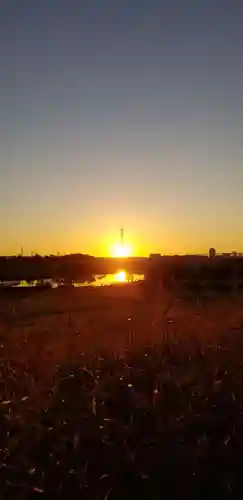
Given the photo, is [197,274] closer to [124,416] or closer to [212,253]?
[212,253]

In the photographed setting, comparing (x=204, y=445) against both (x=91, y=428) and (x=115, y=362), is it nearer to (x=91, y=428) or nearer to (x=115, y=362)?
(x=91, y=428)

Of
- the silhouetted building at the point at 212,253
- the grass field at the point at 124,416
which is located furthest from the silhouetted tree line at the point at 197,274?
the grass field at the point at 124,416

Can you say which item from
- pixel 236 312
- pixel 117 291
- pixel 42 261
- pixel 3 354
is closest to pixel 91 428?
pixel 3 354

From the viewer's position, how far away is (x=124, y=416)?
959 centimetres

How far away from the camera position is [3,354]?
14258 mm

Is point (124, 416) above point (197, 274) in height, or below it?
below

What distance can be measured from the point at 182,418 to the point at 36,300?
92.5ft

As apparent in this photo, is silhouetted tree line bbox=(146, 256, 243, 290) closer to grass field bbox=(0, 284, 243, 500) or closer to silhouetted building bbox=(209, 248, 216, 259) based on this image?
silhouetted building bbox=(209, 248, 216, 259)

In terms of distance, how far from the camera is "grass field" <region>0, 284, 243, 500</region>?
302 inches

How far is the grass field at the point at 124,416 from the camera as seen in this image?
768 centimetres

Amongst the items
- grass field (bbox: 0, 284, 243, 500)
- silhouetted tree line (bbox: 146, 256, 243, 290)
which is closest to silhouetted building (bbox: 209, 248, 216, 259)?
silhouetted tree line (bbox: 146, 256, 243, 290)

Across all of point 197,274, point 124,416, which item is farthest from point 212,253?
point 124,416

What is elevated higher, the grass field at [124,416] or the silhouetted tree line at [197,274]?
the silhouetted tree line at [197,274]

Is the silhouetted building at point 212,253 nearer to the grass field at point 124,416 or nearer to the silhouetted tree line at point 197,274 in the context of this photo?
the silhouetted tree line at point 197,274
